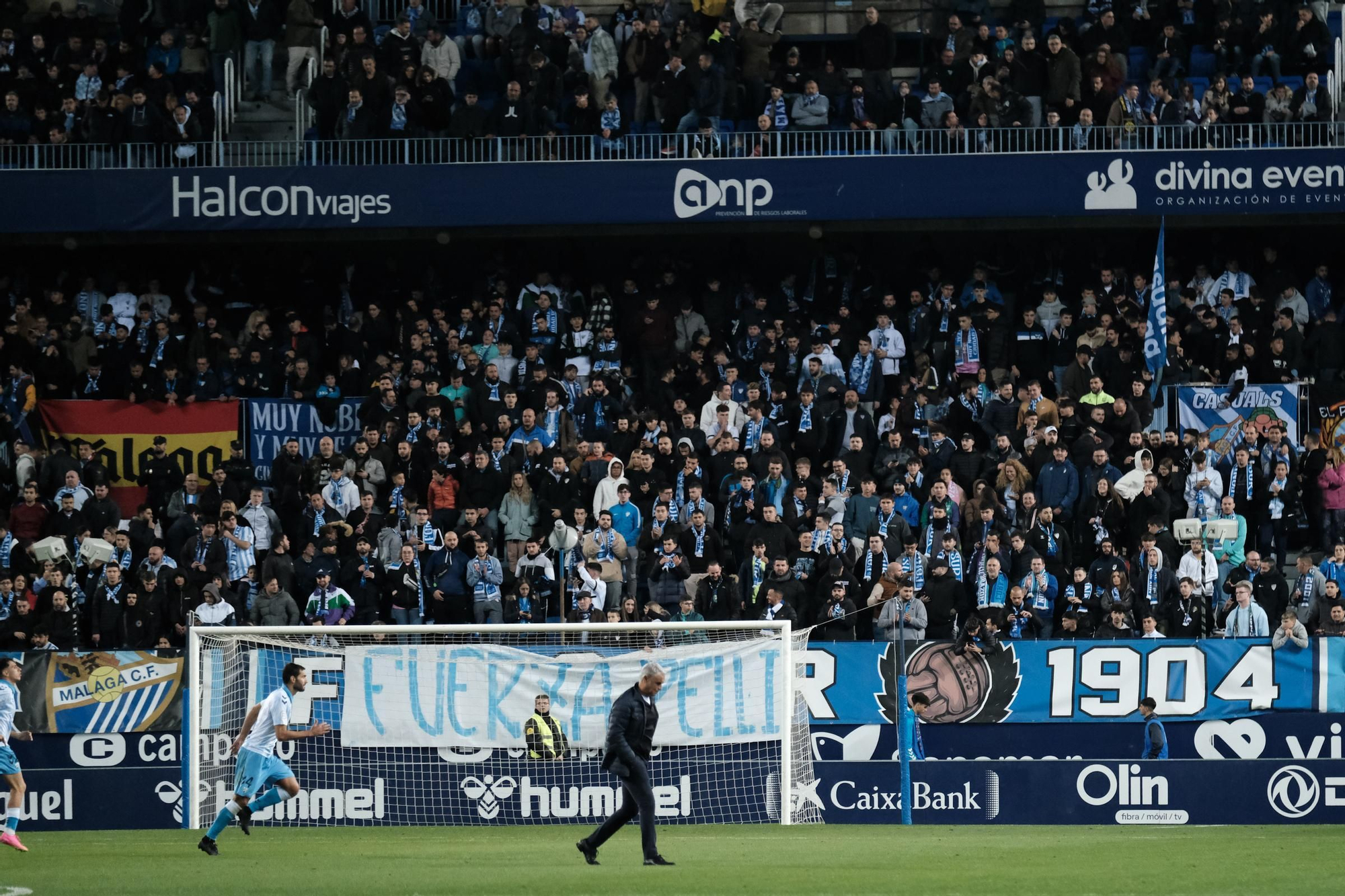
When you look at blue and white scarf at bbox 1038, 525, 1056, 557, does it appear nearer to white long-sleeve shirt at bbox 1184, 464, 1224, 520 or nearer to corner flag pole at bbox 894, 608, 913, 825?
white long-sleeve shirt at bbox 1184, 464, 1224, 520

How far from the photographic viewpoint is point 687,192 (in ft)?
89.4

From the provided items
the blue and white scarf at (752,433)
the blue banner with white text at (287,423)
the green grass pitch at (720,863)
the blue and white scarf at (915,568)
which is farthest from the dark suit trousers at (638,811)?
the blue banner with white text at (287,423)

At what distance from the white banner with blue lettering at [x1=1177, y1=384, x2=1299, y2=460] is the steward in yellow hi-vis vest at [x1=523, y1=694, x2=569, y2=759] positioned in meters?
9.61

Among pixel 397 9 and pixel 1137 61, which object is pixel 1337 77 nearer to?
pixel 1137 61

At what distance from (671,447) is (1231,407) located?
23.9ft

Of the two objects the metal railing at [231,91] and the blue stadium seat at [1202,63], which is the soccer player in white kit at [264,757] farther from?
the blue stadium seat at [1202,63]

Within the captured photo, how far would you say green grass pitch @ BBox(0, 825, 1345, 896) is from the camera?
12453 millimetres

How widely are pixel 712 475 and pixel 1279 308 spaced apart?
26.7 ft

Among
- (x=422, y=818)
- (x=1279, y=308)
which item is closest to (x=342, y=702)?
(x=422, y=818)

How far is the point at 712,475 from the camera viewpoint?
76.4 ft

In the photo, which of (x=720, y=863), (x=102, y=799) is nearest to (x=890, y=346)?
(x=102, y=799)

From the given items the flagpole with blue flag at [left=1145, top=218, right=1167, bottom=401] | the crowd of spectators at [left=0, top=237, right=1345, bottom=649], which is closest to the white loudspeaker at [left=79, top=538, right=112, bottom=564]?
the crowd of spectators at [left=0, top=237, right=1345, bottom=649]

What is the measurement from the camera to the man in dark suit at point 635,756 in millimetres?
13266

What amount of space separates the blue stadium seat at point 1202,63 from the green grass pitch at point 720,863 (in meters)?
13.8
